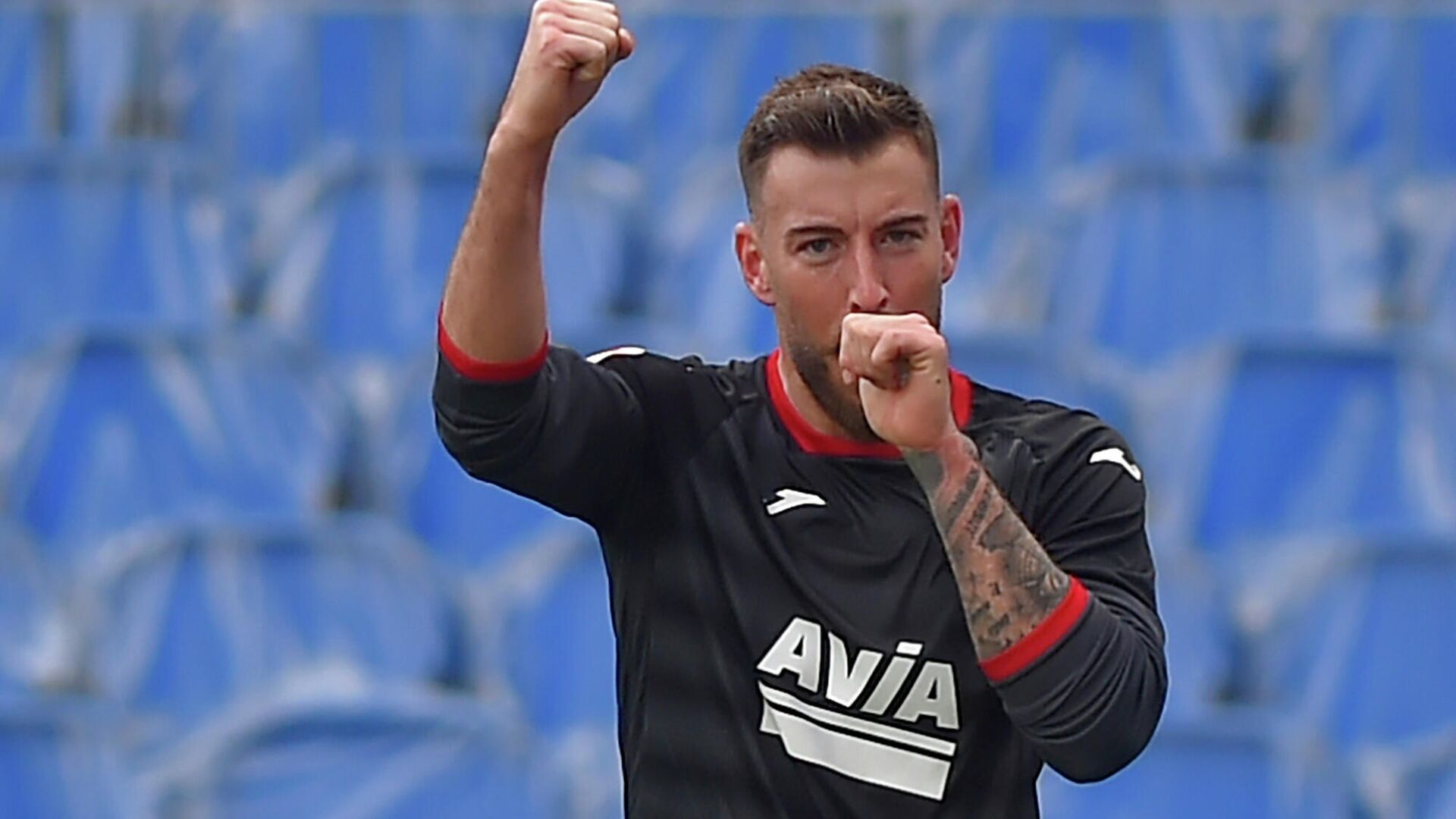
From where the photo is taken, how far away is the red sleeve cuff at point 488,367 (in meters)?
1.67

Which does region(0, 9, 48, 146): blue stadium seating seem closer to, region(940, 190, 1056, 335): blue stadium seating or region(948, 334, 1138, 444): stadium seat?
region(940, 190, 1056, 335): blue stadium seating

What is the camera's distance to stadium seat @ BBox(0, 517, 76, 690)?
10.9ft

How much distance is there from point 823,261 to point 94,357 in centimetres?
223

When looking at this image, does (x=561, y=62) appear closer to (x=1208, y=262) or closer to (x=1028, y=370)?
(x=1028, y=370)

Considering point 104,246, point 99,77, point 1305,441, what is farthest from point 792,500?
point 99,77

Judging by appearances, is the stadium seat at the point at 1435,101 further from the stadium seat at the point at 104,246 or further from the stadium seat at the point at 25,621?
the stadium seat at the point at 25,621

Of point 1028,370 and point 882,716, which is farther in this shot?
point 1028,370

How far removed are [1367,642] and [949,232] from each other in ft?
5.75

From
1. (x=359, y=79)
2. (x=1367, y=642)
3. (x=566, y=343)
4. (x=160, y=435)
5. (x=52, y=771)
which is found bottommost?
(x=52, y=771)

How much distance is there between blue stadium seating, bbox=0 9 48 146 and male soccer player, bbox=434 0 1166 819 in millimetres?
3073

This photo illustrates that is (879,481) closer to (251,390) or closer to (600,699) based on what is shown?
(600,699)

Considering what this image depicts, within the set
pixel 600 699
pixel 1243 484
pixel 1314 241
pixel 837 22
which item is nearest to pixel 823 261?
pixel 600 699

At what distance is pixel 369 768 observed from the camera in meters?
2.89

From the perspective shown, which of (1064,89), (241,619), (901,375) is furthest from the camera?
(1064,89)
